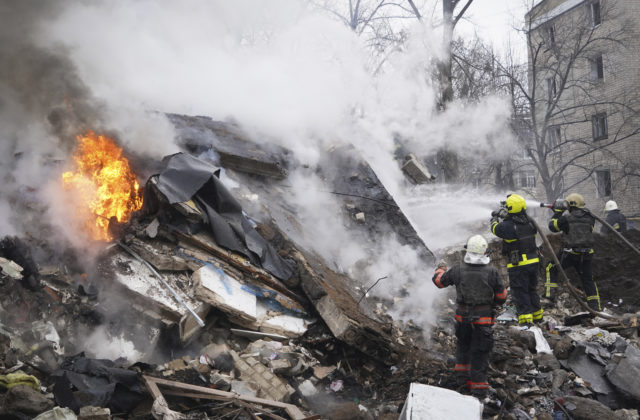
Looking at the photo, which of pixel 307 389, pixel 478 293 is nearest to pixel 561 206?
pixel 478 293

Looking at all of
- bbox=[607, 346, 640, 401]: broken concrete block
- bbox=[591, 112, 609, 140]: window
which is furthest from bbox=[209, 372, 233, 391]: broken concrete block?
bbox=[591, 112, 609, 140]: window

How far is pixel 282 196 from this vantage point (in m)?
7.40

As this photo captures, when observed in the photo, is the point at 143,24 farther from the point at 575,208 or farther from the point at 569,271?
the point at 569,271

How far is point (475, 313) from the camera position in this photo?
467 cm

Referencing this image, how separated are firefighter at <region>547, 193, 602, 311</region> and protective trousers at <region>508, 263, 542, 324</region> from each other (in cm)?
131

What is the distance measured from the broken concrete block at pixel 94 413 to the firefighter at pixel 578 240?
6915mm

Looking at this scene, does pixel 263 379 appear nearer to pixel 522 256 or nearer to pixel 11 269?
pixel 11 269

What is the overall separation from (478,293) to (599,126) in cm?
1998

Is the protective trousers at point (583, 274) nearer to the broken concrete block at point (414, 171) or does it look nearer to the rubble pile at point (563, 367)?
the rubble pile at point (563, 367)

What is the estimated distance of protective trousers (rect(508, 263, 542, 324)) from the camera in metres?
6.32

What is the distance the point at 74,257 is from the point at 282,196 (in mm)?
3245

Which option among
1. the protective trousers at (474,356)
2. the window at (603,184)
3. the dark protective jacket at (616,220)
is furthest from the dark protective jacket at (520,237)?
the window at (603,184)

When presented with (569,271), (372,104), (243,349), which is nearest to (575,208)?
(569,271)

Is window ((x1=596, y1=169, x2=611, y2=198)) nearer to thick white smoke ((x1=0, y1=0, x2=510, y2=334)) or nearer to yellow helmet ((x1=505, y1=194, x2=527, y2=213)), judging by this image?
thick white smoke ((x1=0, y1=0, x2=510, y2=334))
